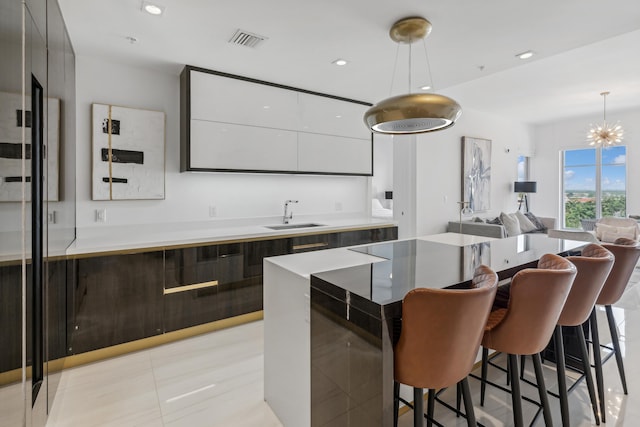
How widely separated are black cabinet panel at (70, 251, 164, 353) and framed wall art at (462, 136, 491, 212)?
202 inches

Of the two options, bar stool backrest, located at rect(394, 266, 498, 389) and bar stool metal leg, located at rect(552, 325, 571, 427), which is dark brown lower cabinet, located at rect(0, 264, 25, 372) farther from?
bar stool metal leg, located at rect(552, 325, 571, 427)

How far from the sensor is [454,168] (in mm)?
5707

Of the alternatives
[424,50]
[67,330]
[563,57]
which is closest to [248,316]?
[67,330]

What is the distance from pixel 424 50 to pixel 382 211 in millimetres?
3629

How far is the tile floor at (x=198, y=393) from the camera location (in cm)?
193

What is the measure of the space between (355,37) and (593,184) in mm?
7429

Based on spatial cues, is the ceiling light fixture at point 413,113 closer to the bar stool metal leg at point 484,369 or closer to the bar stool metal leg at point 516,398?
the bar stool metal leg at point 516,398

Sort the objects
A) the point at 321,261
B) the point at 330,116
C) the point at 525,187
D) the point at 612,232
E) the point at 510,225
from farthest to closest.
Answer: the point at 525,187, the point at 510,225, the point at 612,232, the point at 330,116, the point at 321,261

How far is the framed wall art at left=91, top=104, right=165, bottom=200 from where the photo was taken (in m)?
3.01

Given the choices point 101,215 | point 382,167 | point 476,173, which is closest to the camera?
point 101,215

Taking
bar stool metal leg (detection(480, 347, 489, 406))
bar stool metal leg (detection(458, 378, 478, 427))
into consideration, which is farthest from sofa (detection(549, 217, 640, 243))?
bar stool metal leg (detection(458, 378, 478, 427))

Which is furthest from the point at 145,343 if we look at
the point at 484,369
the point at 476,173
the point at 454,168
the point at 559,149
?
the point at 559,149

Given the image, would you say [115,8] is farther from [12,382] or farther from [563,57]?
[563,57]

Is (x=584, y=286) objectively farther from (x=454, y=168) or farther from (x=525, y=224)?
(x=525, y=224)
